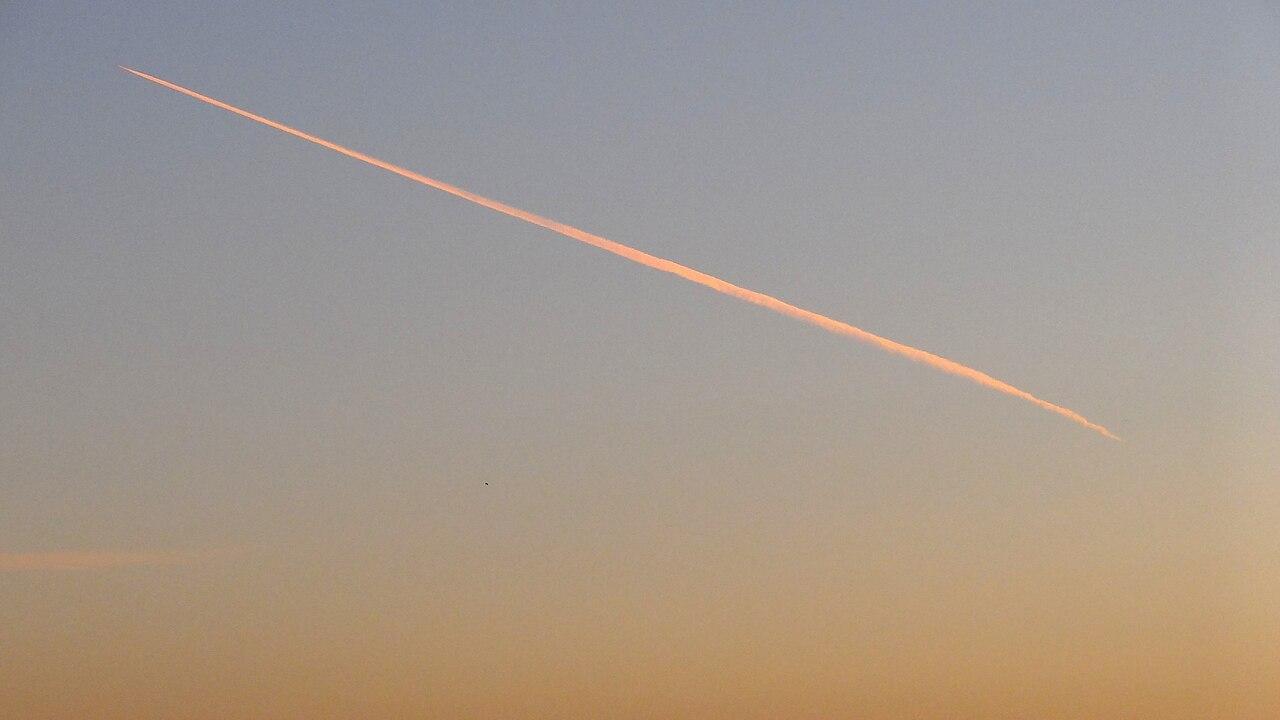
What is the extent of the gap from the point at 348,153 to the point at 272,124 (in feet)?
13.0

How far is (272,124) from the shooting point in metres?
38.8

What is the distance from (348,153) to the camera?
39781 mm
